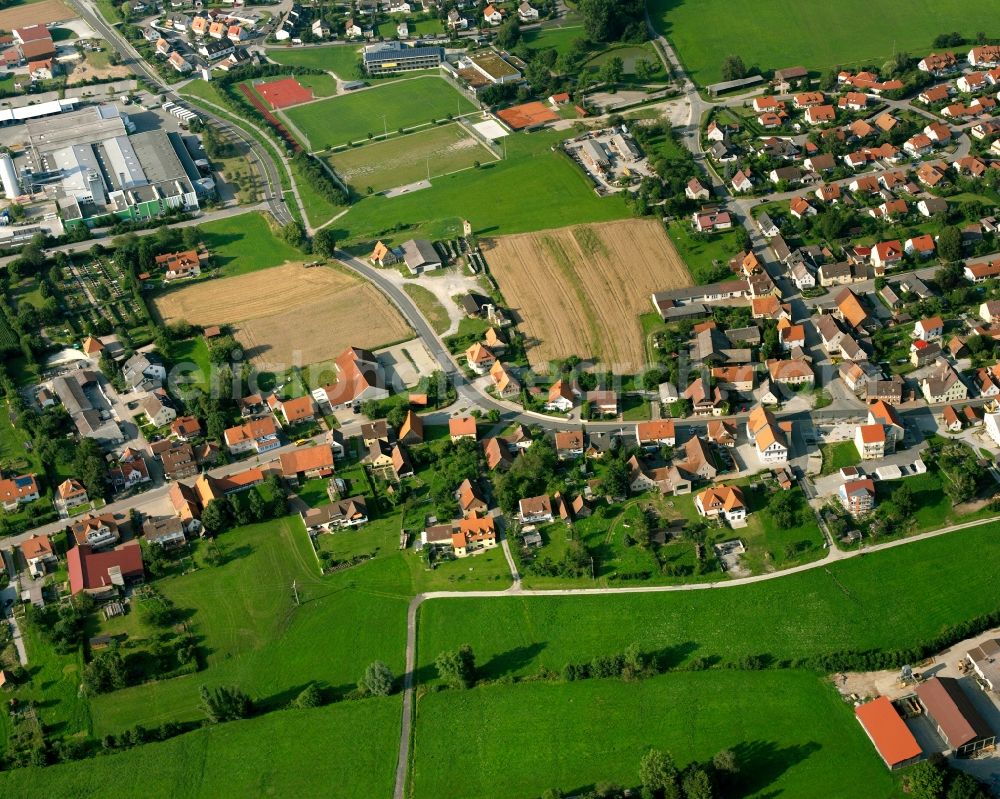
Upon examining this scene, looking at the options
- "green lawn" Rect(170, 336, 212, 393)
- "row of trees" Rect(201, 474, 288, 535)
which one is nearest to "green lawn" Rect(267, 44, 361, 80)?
"green lawn" Rect(170, 336, 212, 393)

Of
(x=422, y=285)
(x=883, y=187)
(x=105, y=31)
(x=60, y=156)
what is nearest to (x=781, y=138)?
(x=883, y=187)

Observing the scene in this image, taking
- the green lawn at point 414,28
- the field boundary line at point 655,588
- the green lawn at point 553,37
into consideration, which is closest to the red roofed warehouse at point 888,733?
the field boundary line at point 655,588

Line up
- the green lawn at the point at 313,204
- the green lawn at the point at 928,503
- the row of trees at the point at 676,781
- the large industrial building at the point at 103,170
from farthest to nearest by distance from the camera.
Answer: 1. the large industrial building at the point at 103,170
2. the green lawn at the point at 313,204
3. the green lawn at the point at 928,503
4. the row of trees at the point at 676,781

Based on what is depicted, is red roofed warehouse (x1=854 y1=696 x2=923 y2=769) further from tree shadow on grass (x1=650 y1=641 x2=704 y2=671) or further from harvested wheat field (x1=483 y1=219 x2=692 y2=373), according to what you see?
harvested wheat field (x1=483 y1=219 x2=692 y2=373)

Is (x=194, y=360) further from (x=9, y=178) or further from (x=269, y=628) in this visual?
(x=9, y=178)

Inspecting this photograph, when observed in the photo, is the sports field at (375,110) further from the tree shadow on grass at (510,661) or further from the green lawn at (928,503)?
the tree shadow on grass at (510,661)

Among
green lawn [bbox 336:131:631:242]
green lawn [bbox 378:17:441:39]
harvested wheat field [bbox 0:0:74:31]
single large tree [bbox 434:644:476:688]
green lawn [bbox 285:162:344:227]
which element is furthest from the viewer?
harvested wheat field [bbox 0:0:74:31]

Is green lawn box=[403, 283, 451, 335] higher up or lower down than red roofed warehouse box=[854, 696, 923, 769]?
higher up
